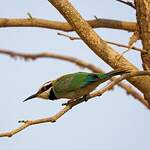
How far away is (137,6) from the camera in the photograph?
54.0 inches

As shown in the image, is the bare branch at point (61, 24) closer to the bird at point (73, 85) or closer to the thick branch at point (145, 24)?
the thick branch at point (145, 24)

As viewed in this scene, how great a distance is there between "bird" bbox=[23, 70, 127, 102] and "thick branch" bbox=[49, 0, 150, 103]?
0.09 metres

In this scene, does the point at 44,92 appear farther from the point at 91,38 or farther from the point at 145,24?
the point at 145,24

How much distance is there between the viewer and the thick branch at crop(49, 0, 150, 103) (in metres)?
1.24

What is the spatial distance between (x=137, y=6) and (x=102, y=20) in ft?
0.85

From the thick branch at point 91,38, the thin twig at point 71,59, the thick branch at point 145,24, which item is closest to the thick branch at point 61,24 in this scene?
the thick branch at point 145,24

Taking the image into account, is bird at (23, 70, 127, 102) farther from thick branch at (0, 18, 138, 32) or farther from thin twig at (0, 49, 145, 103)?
thin twig at (0, 49, 145, 103)

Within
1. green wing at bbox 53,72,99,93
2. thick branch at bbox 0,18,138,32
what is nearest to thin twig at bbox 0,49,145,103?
thick branch at bbox 0,18,138,32

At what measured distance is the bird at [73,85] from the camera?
3.82 ft

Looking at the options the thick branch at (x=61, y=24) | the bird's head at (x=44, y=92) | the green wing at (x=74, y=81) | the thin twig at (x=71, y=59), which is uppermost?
the thick branch at (x=61, y=24)

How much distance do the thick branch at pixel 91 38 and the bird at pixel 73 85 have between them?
0.09 meters

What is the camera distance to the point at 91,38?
1258 mm

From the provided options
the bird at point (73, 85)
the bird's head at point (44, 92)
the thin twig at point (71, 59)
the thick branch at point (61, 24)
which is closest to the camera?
the bird at point (73, 85)

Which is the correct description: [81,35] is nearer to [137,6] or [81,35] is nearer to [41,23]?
[137,6]
